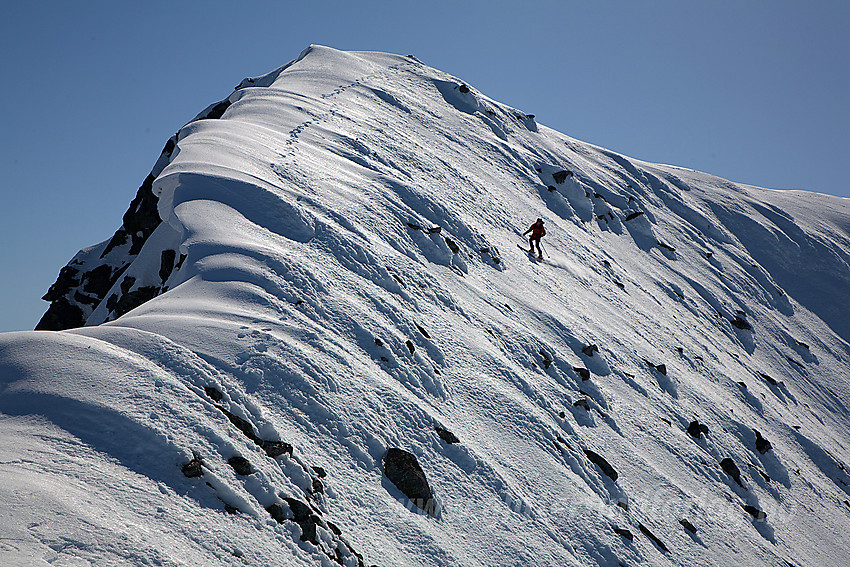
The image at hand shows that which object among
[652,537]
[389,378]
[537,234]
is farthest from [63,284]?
[652,537]

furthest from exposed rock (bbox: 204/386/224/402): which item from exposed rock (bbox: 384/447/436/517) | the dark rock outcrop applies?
the dark rock outcrop

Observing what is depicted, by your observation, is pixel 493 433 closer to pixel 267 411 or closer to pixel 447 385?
pixel 447 385

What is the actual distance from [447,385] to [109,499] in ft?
23.0

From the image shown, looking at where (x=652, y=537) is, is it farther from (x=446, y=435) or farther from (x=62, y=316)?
(x=62, y=316)

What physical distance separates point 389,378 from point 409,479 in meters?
2.26

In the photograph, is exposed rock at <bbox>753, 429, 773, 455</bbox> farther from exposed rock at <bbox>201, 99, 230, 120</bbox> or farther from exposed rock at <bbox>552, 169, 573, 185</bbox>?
exposed rock at <bbox>201, 99, 230, 120</bbox>

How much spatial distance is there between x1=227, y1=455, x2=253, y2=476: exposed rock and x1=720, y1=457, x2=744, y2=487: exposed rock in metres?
14.9

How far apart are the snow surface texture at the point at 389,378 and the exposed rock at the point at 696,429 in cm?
7

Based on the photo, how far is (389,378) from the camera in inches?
421

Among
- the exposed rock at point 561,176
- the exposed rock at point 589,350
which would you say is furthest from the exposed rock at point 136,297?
the exposed rock at point 561,176

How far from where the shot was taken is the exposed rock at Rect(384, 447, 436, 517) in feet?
28.8

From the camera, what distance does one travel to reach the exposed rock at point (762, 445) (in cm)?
1888

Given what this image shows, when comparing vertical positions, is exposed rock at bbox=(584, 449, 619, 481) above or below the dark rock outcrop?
below

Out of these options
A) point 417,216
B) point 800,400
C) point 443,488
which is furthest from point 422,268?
point 800,400
